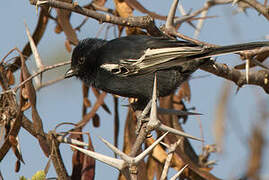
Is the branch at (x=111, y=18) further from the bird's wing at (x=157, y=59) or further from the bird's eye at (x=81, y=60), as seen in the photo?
the bird's eye at (x=81, y=60)

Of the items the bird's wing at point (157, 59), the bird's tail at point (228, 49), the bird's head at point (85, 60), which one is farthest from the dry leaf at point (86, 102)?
the bird's tail at point (228, 49)

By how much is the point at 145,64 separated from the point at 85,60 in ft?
2.53

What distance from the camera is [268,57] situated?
13.7 feet

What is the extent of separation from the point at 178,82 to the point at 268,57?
3.10 ft

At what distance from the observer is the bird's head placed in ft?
15.8

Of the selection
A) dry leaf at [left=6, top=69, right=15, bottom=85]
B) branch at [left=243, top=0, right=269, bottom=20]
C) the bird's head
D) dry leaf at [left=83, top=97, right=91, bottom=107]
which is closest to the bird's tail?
branch at [left=243, top=0, right=269, bottom=20]

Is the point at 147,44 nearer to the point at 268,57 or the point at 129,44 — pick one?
the point at 129,44

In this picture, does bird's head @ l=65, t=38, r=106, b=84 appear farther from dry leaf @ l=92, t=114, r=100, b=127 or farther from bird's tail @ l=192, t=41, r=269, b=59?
bird's tail @ l=192, t=41, r=269, b=59

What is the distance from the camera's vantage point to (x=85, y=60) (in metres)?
4.80

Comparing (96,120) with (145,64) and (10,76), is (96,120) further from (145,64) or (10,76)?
(10,76)

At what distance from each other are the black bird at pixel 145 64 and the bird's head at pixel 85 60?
0.14 metres

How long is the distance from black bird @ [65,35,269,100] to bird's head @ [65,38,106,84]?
14 centimetres

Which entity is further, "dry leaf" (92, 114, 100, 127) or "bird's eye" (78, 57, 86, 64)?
"dry leaf" (92, 114, 100, 127)

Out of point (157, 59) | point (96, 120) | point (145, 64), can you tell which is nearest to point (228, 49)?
point (157, 59)
